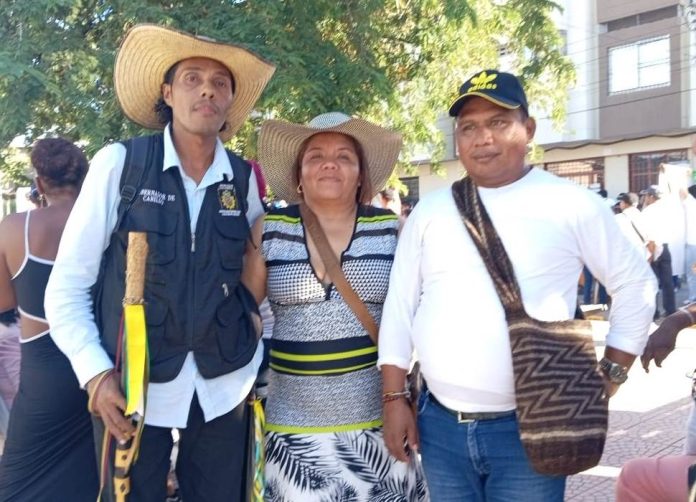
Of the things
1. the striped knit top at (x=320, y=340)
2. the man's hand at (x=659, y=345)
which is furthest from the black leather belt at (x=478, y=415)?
the man's hand at (x=659, y=345)

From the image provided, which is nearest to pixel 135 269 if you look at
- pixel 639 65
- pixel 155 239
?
pixel 155 239

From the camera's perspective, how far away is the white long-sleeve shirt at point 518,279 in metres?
2.34

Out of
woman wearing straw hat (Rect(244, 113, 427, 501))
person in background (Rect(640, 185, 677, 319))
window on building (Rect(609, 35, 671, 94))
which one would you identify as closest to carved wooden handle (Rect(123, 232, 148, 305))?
woman wearing straw hat (Rect(244, 113, 427, 501))

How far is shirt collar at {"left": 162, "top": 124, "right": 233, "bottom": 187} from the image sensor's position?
103 inches

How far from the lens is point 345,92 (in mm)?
6492

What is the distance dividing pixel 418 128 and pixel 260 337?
7961 millimetres

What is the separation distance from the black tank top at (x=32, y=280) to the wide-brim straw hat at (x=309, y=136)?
1129mm

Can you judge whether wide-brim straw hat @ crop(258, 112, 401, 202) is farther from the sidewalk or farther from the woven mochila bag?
the sidewalk

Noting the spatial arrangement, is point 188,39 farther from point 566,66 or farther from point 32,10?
point 566,66

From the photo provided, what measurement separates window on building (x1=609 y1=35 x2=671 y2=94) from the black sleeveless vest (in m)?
22.4

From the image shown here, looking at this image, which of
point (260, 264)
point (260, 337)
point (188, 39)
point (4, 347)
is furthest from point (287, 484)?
point (4, 347)

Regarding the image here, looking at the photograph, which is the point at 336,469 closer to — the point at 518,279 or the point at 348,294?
the point at 348,294

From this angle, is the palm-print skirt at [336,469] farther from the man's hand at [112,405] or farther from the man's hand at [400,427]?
the man's hand at [112,405]

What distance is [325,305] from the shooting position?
9.09ft
